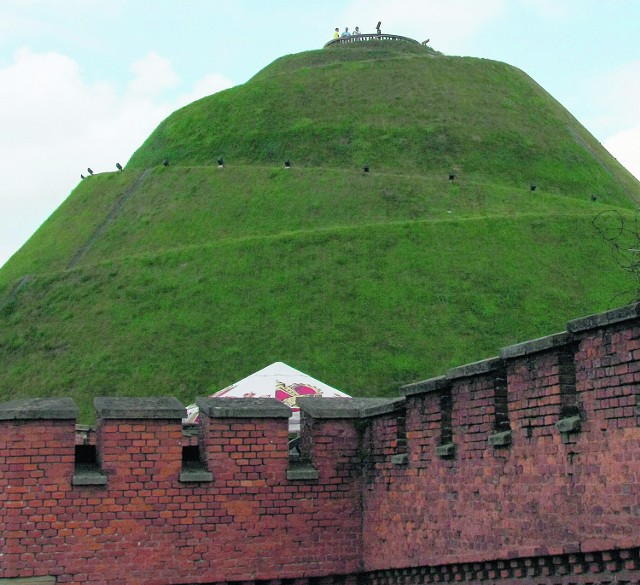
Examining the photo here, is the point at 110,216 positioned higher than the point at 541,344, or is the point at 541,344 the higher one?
the point at 110,216

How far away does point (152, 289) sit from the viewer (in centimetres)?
5062

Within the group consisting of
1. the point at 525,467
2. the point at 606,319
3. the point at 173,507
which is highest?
the point at 606,319

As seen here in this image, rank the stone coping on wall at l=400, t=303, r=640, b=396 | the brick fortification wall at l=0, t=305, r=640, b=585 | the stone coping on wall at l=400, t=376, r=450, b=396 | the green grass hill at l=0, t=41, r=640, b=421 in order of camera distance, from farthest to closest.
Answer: the green grass hill at l=0, t=41, r=640, b=421 → the stone coping on wall at l=400, t=376, r=450, b=396 → the brick fortification wall at l=0, t=305, r=640, b=585 → the stone coping on wall at l=400, t=303, r=640, b=396

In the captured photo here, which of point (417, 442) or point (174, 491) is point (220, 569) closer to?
point (174, 491)

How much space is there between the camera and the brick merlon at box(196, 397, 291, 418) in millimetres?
9180

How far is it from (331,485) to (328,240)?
43.5m

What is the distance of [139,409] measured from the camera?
9016 mm

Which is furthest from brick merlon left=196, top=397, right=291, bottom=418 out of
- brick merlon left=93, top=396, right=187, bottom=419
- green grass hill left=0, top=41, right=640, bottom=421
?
green grass hill left=0, top=41, right=640, bottom=421

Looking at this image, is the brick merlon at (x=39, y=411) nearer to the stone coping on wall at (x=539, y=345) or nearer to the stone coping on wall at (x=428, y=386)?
the stone coping on wall at (x=428, y=386)

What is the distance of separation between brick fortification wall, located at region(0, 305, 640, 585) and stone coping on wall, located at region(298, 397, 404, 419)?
0.07 feet

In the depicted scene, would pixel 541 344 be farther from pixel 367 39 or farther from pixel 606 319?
pixel 367 39

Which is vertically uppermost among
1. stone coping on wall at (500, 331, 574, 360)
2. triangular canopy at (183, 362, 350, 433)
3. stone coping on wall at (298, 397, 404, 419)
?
triangular canopy at (183, 362, 350, 433)

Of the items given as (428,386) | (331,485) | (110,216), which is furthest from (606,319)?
(110,216)

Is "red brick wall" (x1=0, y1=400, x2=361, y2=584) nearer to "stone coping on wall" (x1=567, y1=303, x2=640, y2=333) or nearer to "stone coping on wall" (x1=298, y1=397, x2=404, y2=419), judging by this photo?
"stone coping on wall" (x1=298, y1=397, x2=404, y2=419)
